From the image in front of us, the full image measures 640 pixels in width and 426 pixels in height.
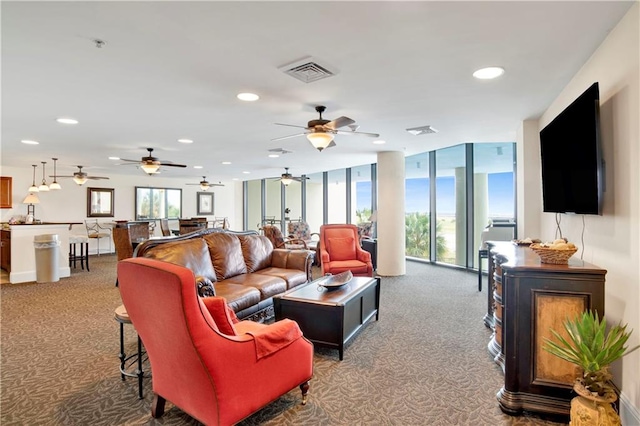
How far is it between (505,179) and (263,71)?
5.46 metres

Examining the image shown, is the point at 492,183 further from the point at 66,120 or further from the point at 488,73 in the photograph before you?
the point at 66,120

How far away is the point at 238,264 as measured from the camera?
14.3ft

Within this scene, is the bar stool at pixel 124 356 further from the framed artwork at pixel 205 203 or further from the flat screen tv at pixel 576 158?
the framed artwork at pixel 205 203

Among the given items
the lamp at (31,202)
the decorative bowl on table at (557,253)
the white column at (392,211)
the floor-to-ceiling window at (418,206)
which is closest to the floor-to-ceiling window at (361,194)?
the floor-to-ceiling window at (418,206)

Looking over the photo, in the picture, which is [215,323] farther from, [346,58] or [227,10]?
[346,58]

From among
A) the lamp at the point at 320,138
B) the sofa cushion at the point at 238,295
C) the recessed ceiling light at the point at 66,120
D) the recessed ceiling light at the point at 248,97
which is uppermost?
the recessed ceiling light at the point at 66,120

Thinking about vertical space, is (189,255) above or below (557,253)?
below

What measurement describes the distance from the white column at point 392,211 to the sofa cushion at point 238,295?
368 cm

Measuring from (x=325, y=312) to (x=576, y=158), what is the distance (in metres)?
2.37

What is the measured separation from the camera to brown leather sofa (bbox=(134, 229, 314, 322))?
11.6 ft

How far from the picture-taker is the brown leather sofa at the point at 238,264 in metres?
3.54

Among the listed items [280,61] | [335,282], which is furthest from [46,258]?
[280,61]

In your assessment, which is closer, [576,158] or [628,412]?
[628,412]

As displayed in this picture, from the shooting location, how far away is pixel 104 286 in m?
6.12
